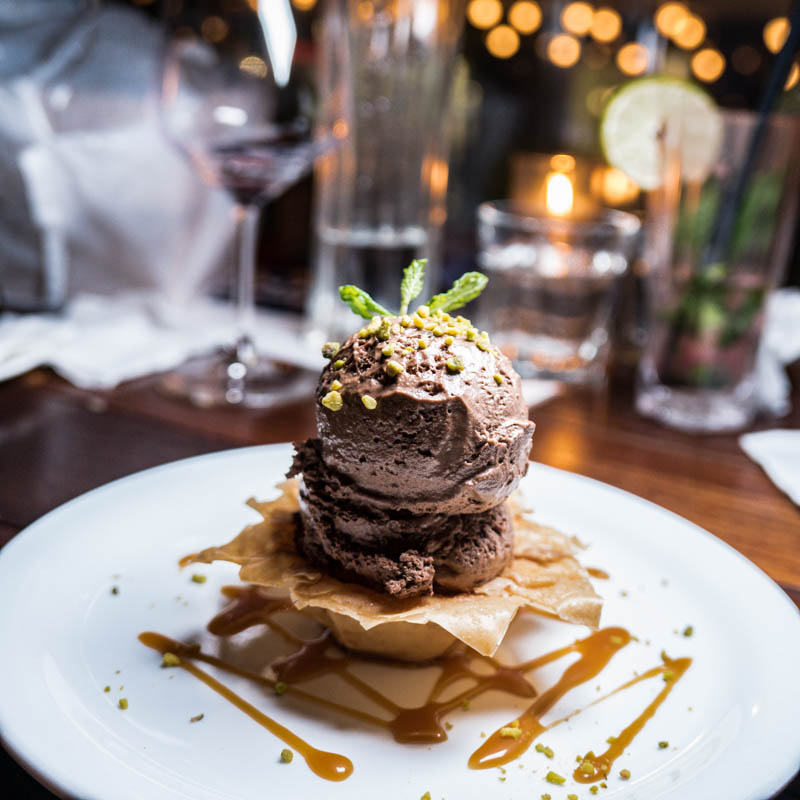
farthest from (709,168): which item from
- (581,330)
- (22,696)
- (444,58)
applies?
(22,696)

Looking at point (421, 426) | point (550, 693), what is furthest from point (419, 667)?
point (421, 426)

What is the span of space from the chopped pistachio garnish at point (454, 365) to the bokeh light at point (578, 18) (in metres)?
2.32

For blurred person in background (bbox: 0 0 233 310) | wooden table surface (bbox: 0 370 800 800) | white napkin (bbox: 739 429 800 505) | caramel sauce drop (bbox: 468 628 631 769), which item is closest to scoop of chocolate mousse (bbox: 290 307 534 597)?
caramel sauce drop (bbox: 468 628 631 769)

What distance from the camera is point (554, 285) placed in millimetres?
2143

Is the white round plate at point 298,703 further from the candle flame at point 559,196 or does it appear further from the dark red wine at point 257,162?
the candle flame at point 559,196

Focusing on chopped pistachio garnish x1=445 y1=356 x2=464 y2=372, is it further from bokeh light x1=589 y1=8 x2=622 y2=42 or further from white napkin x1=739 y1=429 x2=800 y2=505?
bokeh light x1=589 y1=8 x2=622 y2=42

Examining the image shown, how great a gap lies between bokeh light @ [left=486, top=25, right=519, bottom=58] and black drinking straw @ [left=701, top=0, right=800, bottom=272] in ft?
4.22

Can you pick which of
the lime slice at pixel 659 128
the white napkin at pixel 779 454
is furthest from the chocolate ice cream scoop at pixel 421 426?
the lime slice at pixel 659 128

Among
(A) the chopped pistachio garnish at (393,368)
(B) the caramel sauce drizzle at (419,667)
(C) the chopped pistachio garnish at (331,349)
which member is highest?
(A) the chopped pistachio garnish at (393,368)

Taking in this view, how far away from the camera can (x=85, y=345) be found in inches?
81.6

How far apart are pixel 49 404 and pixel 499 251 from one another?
1.13 metres

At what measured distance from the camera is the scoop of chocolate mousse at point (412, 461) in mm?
1012

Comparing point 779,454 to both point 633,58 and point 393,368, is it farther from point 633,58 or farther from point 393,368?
point 633,58

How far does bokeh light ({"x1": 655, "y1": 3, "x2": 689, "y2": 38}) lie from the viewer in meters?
2.87
